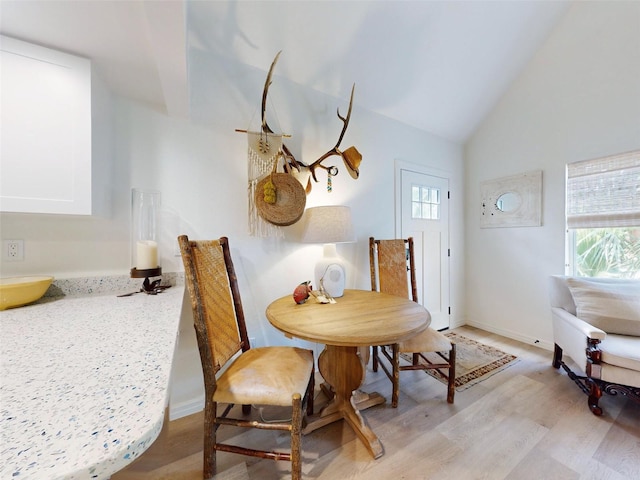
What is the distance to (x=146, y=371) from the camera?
1.85 ft

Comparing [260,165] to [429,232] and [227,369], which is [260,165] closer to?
[227,369]

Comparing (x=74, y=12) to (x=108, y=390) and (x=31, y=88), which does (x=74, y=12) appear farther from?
(x=108, y=390)

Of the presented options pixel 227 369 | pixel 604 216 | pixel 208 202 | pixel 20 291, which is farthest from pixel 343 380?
pixel 604 216

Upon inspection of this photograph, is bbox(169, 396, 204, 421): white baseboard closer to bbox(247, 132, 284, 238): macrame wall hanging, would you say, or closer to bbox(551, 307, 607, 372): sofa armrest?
bbox(247, 132, 284, 238): macrame wall hanging

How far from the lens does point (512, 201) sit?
275 cm

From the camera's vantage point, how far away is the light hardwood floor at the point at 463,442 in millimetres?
1212

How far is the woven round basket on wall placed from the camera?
5.66 ft

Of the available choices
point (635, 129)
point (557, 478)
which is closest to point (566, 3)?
point (635, 129)

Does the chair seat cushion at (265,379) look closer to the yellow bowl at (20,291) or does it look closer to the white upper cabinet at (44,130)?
the yellow bowl at (20,291)

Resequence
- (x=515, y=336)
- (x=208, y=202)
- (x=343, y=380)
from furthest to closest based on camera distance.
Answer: (x=515, y=336) < (x=208, y=202) < (x=343, y=380)

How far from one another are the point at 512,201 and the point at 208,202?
10.4 ft

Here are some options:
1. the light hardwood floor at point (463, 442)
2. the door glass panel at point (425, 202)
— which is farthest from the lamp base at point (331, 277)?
the door glass panel at point (425, 202)

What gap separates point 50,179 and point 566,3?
→ 13.4ft

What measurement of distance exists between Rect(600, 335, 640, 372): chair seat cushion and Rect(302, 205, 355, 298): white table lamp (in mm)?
1720
